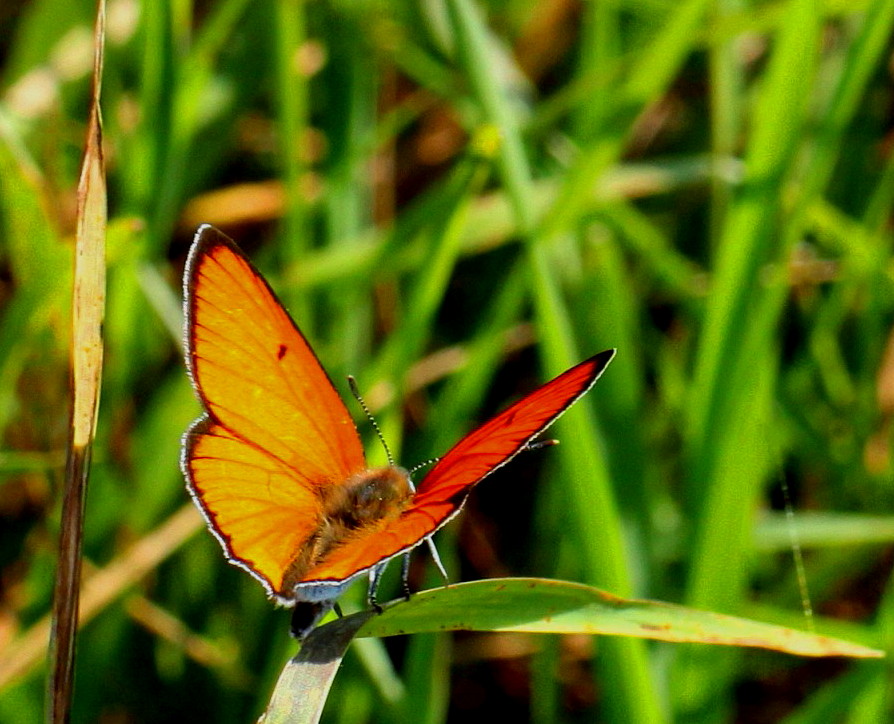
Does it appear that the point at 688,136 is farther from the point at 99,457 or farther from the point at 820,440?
the point at 99,457

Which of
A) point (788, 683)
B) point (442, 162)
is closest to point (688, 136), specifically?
point (442, 162)

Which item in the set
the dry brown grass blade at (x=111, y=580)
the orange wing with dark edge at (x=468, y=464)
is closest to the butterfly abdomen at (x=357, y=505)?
the orange wing with dark edge at (x=468, y=464)

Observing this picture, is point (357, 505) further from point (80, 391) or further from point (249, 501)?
point (80, 391)

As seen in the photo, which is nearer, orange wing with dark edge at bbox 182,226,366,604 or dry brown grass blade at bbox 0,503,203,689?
orange wing with dark edge at bbox 182,226,366,604

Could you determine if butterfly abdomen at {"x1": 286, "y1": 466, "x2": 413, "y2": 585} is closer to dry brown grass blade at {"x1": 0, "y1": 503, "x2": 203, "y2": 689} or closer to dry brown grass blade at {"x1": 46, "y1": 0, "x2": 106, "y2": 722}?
dry brown grass blade at {"x1": 46, "y1": 0, "x2": 106, "y2": 722}

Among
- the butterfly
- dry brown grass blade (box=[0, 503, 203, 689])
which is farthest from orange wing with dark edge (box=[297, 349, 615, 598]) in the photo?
dry brown grass blade (box=[0, 503, 203, 689])

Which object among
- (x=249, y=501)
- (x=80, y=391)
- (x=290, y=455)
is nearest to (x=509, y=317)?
(x=290, y=455)

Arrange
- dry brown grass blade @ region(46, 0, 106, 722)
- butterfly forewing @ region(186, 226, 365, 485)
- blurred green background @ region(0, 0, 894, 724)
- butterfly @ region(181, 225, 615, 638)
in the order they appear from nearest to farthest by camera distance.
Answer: dry brown grass blade @ region(46, 0, 106, 722) → butterfly @ region(181, 225, 615, 638) → butterfly forewing @ region(186, 226, 365, 485) → blurred green background @ region(0, 0, 894, 724)

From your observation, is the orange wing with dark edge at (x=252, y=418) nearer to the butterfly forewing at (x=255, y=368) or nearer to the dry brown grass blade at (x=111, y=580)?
the butterfly forewing at (x=255, y=368)
